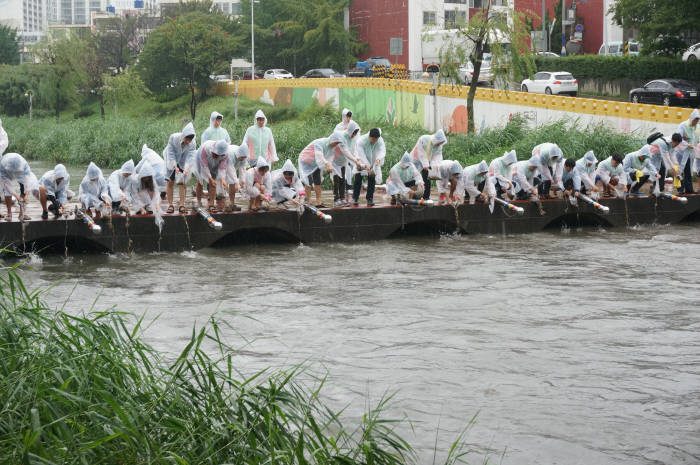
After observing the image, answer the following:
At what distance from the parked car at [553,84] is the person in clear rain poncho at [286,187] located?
2603 centimetres

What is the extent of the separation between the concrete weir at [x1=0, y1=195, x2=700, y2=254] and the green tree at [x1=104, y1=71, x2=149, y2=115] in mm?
44753

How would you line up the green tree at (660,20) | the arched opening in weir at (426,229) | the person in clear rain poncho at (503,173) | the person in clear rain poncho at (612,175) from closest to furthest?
the person in clear rain poncho at (503,173)
the arched opening in weir at (426,229)
the person in clear rain poncho at (612,175)
the green tree at (660,20)

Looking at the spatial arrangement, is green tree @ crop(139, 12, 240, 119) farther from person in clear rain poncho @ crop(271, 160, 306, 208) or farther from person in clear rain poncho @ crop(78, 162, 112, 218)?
person in clear rain poncho @ crop(78, 162, 112, 218)

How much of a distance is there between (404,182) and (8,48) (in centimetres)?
7370

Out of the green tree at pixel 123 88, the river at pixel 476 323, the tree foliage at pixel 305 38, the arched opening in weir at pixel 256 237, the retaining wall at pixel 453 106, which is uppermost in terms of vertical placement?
the tree foliage at pixel 305 38

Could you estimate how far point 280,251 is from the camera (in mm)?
18094

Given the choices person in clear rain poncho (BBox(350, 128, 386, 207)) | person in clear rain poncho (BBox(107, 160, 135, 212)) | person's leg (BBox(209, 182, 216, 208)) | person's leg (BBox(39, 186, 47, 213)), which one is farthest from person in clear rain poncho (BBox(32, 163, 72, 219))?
person in clear rain poncho (BBox(350, 128, 386, 207))

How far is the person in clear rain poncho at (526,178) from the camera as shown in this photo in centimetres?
1938

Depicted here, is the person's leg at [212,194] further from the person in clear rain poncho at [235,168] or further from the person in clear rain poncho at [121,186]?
the person in clear rain poncho at [121,186]

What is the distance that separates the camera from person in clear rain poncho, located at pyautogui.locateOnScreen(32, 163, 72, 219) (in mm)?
16781

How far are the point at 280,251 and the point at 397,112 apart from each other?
70.1ft

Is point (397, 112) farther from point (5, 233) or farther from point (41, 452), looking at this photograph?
point (41, 452)

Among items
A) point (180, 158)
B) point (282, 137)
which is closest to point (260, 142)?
point (180, 158)

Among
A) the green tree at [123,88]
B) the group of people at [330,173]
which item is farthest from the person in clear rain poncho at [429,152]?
the green tree at [123,88]
